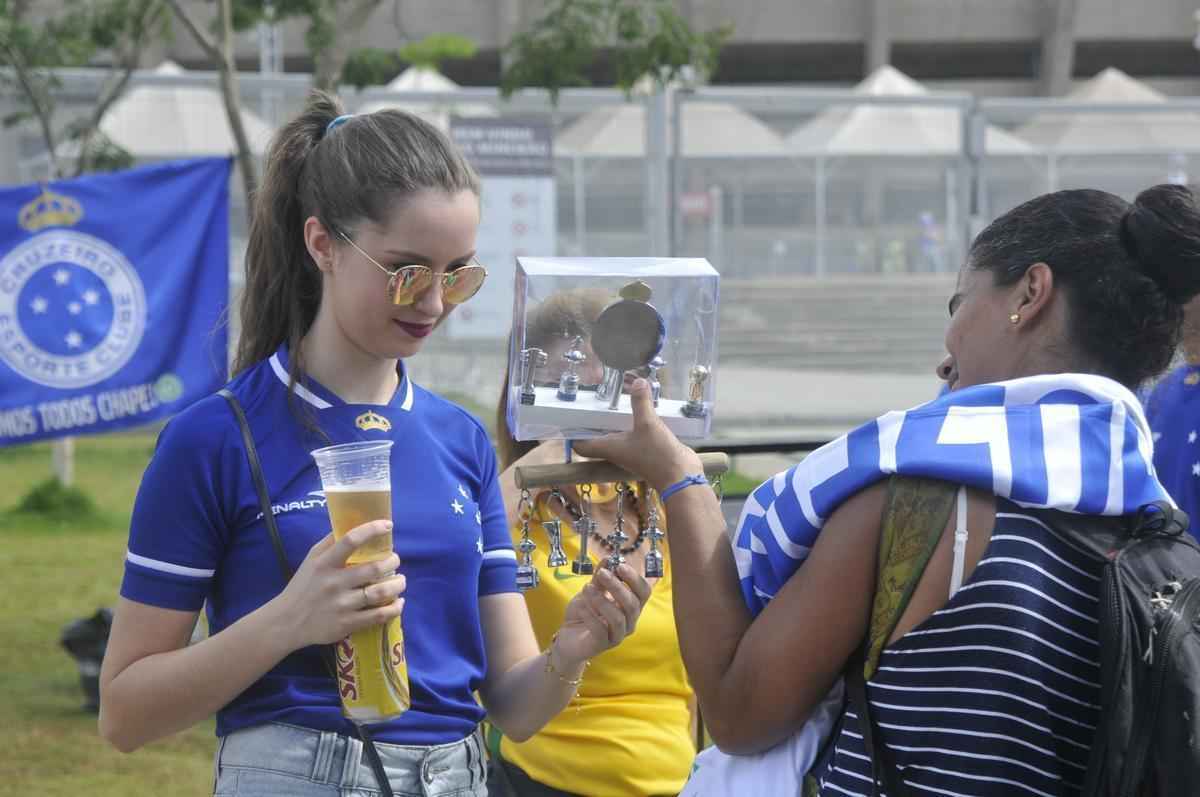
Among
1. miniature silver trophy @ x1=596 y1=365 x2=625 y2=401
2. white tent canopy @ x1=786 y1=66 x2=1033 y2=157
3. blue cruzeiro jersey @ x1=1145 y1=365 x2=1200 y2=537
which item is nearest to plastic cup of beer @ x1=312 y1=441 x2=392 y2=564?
miniature silver trophy @ x1=596 y1=365 x2=625 y2=401

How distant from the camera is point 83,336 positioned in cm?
633

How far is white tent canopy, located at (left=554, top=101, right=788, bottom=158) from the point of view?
7.33 meters

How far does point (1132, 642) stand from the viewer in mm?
1724

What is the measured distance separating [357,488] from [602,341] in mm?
433

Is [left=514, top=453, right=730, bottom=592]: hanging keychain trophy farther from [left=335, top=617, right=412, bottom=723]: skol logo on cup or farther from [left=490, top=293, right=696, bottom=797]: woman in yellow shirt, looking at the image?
[left=490, top=293, right=696, bottom=797]: woman in yellow shirt

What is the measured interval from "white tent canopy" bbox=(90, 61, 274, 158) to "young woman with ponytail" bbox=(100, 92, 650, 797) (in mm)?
5403

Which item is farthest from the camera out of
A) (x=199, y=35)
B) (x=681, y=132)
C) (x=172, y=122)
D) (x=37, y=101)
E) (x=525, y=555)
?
(x=681, y=132)

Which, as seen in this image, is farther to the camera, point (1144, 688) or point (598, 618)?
point (598, 618)

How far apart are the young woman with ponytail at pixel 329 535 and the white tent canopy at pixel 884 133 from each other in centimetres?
612

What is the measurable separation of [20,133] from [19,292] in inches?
52.2

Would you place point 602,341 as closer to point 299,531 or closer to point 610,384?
point 610,384

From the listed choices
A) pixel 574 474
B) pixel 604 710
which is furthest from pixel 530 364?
pixel 604 710

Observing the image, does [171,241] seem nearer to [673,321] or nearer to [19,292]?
[19,292]

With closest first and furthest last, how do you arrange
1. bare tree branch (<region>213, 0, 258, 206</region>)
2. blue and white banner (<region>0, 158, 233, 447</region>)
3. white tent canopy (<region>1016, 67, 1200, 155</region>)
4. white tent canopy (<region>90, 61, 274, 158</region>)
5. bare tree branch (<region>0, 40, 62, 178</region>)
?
bare tree branch (<region>213, 0, 258, 206</region>), blue and white banner (<region>0, 158, 233, 447</region>), bare tree branch (<region>0, 40, 62, 178</region>), white tent canopy (<region>90, 61, 274, 158</region>), white tent canopy (<region>1016, 67, 1200, 155</region>)
